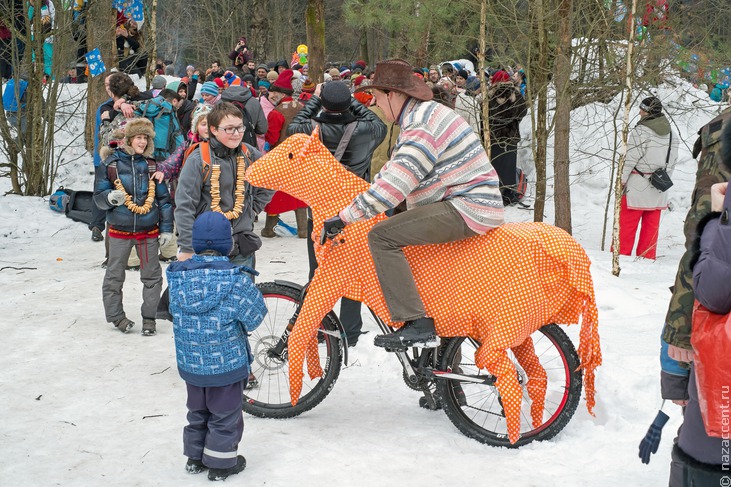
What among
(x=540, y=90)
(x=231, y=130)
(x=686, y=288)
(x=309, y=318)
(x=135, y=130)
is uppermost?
(x=540, y=90)

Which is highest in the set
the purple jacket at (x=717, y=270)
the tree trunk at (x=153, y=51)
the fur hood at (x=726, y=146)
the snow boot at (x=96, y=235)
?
the tree trunk at (x=153, y=51)

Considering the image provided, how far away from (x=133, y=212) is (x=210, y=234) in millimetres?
3035

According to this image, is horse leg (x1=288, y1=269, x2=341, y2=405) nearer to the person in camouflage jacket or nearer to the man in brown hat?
the man in brown hat

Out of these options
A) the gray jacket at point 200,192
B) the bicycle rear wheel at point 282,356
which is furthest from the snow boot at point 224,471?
the gray jacket at point 200,192

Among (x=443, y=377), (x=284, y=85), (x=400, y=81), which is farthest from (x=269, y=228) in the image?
(x=400, y=81)

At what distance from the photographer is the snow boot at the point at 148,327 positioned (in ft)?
23.2

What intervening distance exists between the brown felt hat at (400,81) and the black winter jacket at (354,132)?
214cm

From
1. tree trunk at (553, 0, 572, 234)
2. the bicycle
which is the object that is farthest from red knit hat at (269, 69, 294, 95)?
the bicycle

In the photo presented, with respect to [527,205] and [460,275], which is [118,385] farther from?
[527,205]

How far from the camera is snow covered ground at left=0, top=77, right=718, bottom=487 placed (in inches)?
169

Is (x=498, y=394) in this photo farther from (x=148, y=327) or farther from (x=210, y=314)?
(x=148, y=327)

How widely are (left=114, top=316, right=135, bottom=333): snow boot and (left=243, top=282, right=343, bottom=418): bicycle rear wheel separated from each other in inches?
89.5

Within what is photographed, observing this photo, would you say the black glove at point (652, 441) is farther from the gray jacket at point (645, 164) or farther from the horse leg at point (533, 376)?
the gray jacket at point (645, 164)

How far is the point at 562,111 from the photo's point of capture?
397 inches
